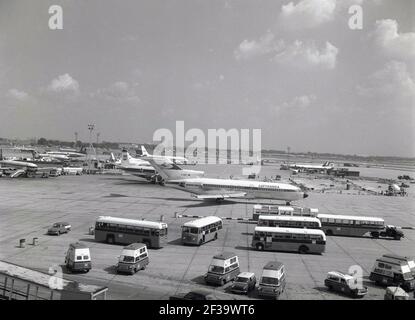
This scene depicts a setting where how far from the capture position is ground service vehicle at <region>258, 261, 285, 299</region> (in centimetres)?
2734

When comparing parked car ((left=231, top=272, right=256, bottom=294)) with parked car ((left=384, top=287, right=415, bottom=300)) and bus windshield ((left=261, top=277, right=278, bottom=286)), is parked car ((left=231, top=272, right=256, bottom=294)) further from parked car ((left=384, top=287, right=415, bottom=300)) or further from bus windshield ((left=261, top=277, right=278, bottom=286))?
parked car ((left=384, top=287, right=415, bottom=300))

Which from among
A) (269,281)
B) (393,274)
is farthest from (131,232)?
(393,274)

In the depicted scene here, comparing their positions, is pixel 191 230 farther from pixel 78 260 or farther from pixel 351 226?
pixel 351 226

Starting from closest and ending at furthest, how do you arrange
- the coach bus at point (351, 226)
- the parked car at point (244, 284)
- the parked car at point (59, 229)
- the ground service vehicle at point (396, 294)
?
the ground service vehicle at point (396, 294), the parked car at point (244, 284), the parked car at point (59, 229), the coach bus at point (351, 226)

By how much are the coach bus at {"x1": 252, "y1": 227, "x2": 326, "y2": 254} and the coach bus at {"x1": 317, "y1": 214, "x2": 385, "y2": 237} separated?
10.7 meters

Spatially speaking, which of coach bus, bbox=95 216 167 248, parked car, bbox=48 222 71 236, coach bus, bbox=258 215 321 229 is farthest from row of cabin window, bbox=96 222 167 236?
coach bus, bbox=258 215 321 229

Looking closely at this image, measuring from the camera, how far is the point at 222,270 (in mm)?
30297

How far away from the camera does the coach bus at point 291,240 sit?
132ft

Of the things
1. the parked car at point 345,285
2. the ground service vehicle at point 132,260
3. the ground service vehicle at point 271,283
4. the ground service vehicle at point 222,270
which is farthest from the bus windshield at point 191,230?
the parked car at point 345,285

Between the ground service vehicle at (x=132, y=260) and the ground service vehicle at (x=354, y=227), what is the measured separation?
26686 millimetres

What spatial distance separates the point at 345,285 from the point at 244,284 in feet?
24.7

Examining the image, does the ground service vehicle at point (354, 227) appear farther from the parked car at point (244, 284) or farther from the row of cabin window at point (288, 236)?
the parked car at point (244, 284)

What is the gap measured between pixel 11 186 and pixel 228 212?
48268 millimetres
